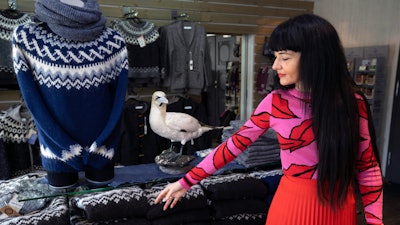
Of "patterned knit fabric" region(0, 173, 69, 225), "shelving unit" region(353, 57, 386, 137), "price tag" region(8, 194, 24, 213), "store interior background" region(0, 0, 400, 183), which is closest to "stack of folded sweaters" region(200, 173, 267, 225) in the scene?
"patterned knit fabric" region(0, 173, 69, 225)

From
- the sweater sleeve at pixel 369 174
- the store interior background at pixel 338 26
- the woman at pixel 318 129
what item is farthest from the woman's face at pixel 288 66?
the store interior background at pixel 338 26

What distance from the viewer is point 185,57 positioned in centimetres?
342

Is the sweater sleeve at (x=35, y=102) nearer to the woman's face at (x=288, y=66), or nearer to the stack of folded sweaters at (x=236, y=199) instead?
the stack of folded sweaters at (x=236, y=199)

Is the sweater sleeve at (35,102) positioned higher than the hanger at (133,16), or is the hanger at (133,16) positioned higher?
the hanger at (133,16)

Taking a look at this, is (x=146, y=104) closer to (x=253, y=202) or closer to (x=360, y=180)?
(x=253, y=202)

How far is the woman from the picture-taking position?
3.05 feet

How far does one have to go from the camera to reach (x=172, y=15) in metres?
3.58

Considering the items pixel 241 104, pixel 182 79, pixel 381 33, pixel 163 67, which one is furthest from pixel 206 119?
pixel 381 33

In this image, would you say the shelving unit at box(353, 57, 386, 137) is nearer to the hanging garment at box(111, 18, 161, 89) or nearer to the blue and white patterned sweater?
the hanging garment at box(111, 18, 161, 89)

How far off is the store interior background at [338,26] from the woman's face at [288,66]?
2.73 m

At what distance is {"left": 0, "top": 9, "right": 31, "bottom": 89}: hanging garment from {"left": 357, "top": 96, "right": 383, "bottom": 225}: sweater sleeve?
271 cm

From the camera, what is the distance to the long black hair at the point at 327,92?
3.02ft

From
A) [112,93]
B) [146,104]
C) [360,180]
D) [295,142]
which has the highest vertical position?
[112,93]

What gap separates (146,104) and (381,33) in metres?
2.95
